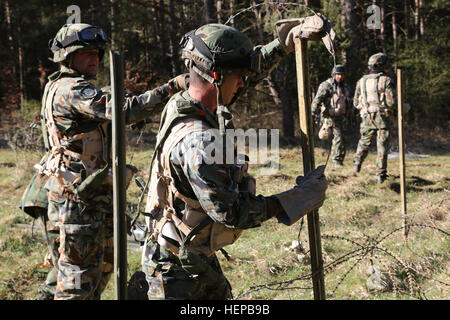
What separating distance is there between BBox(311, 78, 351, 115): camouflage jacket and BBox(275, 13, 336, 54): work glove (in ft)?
21.3

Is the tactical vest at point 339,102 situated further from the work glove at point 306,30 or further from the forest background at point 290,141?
the work glove at point 306,30

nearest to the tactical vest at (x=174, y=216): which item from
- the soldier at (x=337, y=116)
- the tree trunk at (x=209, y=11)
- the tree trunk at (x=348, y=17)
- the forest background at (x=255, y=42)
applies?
the soldier at (x=337, y=116)

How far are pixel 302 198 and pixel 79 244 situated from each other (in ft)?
5.98

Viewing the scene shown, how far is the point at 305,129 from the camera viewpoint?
267 cm

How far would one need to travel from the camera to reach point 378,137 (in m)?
9.19

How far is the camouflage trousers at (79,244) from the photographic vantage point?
3.61m

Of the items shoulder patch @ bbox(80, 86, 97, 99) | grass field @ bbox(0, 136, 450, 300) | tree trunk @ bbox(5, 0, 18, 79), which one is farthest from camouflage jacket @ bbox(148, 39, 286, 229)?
tree trunk @ bbox(5, 0, 18, 79)

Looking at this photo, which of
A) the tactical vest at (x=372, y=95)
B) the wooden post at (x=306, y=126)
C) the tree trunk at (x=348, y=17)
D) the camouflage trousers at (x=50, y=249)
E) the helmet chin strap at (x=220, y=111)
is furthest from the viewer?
the tree trunk at (x=348, y=17)

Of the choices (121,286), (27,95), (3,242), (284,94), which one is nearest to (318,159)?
(284,94)

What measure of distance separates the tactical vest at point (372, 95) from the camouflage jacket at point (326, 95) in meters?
0.60

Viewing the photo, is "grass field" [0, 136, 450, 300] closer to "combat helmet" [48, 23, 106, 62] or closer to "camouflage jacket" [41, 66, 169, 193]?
"camouflage jacket" [41, 66, 169, 193]

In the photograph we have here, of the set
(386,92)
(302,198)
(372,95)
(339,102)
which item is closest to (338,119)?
(339,102)

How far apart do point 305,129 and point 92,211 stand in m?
1.78

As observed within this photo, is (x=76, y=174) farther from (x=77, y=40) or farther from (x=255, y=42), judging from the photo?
(x=255, y=42)
